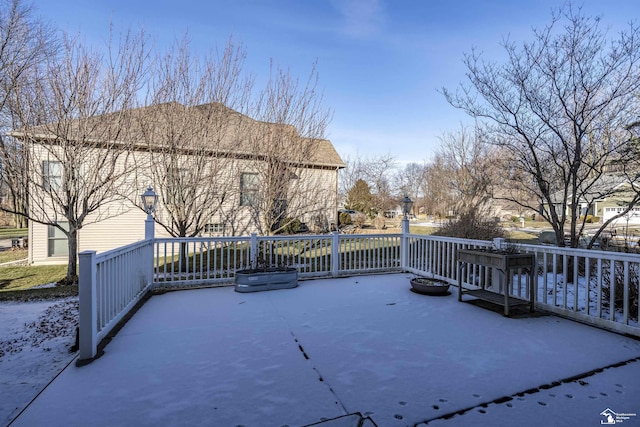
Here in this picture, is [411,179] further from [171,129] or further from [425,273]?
[171,129]

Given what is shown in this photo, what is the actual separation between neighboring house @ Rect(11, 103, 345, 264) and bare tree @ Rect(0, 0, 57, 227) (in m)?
0.30

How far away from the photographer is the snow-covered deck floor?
1.89m

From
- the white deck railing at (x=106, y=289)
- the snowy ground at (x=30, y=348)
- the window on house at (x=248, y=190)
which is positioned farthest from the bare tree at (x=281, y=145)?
the snowy ground at (x=30, y=348)

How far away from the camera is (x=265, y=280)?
5.11 meters

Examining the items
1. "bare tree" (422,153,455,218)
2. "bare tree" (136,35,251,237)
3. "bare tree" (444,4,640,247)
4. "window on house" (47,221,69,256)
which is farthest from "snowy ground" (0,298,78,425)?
"bare tree" (422,153,455,218)

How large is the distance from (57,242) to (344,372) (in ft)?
37.4

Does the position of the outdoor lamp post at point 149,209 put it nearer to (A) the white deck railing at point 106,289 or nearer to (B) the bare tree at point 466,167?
(A) the white deck railing at point 106,289

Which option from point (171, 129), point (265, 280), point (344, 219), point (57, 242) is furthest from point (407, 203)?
point (57, 242)

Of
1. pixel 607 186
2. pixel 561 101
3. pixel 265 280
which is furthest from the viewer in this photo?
pixel 607 186

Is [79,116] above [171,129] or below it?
above

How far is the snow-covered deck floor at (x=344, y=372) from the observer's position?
1.89 m

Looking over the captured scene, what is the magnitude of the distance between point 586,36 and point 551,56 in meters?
0.51

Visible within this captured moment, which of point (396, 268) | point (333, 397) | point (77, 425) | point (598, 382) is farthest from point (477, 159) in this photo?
point (77, 425)

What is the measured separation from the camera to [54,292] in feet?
19.2
